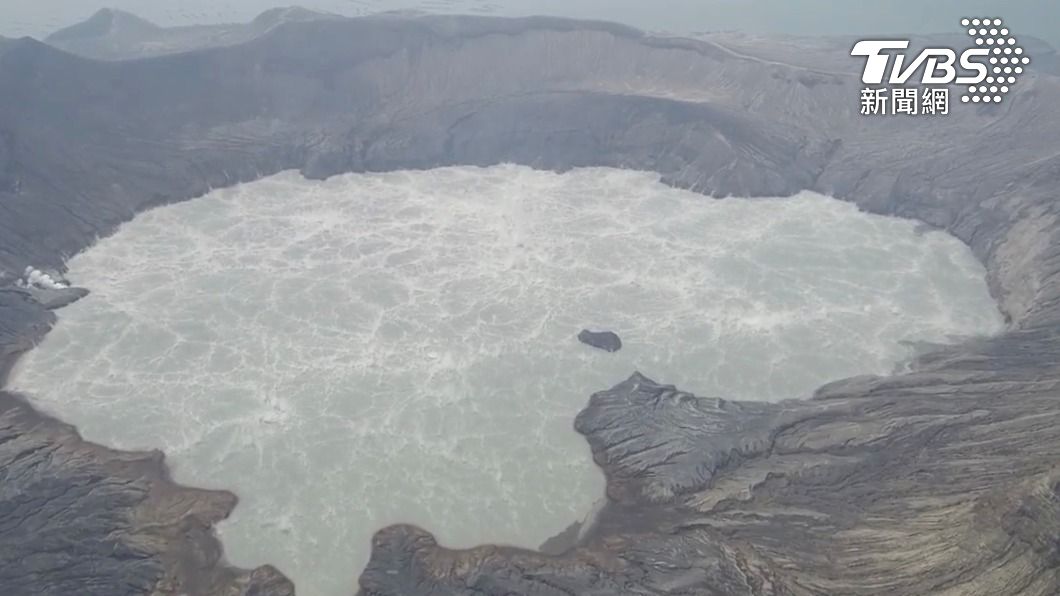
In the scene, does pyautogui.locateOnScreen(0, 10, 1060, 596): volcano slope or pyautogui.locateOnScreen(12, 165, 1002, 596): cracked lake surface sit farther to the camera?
pyautogui.locateOnScreen(12, 165, 1002, 596): cracked lake surface

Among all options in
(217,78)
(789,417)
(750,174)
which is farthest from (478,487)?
(217,78)

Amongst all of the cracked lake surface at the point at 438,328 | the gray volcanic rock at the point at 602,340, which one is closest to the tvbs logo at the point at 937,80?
the cracked lake surface at the point at 438,328

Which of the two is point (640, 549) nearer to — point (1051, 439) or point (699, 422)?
point (699, 422)

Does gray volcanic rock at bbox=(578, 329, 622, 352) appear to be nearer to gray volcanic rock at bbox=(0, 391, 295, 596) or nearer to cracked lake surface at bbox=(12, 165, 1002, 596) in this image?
cracked lake surface at bbox=(12, 165, 1002, 596)

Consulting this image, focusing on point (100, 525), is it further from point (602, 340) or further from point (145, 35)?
point (145, 35)

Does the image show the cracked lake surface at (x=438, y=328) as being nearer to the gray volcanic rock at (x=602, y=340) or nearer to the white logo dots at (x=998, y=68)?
the gray volcanic rock at (x=602, y=340)

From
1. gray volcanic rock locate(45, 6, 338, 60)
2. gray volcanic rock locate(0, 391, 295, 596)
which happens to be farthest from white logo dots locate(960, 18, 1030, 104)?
gray volcanic rock locate(0, 391, 295, 596)

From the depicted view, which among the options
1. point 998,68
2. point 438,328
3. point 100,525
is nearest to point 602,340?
point 438,328
